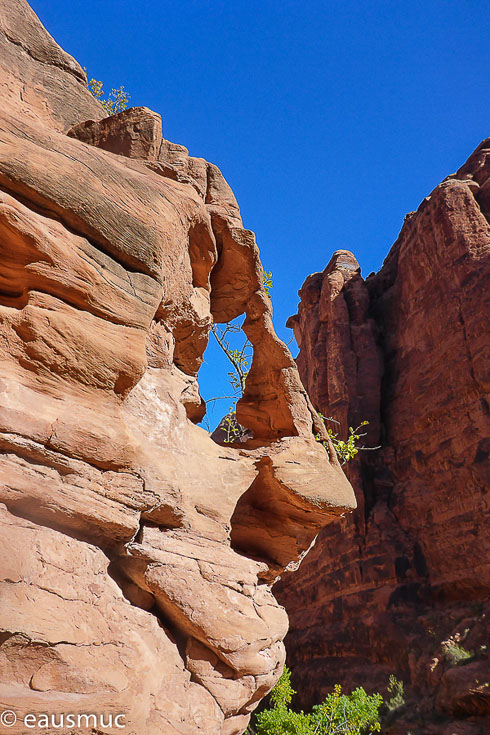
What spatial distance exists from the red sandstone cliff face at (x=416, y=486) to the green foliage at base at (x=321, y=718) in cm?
660

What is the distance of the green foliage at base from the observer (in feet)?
30.8

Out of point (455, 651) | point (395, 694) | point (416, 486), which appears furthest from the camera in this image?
point (416, 486)

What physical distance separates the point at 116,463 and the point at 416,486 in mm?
22314

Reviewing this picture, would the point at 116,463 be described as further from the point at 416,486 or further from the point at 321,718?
the point at 416,486

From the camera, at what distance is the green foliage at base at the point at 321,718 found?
30.8 feet

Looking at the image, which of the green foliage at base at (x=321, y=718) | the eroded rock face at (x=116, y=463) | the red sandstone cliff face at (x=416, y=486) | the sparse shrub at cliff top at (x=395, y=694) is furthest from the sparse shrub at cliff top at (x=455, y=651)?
the eroded rock face at (x=116, y=463)

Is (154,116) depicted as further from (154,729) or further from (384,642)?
(384,642)

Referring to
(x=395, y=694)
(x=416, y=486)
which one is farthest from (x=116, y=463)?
(x=416, y=486)

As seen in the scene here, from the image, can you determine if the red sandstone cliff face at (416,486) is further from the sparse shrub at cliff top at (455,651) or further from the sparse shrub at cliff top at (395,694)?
the sparse shrub at cliff top at (395,694)

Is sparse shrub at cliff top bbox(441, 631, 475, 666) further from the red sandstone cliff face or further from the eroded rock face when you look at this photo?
the eroded rock face

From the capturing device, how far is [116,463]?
13.9 ft

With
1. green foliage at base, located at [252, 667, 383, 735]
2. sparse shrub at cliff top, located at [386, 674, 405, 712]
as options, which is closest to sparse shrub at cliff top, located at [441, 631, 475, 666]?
sparse shrub at cliff top, located at [386, 674, 405, 712]

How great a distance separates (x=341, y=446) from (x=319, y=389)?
20.4 meters

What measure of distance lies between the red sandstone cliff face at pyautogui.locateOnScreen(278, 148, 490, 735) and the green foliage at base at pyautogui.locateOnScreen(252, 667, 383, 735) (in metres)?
6.60
